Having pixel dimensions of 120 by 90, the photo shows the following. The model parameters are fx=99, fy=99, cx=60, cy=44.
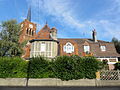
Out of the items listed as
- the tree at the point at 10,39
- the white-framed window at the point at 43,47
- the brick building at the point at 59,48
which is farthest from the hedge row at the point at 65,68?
the tree at the point at 10,39

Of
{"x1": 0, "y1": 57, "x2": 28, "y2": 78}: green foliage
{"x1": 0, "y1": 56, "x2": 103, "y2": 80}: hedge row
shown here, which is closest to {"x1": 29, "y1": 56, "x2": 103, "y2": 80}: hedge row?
{"x1": 0, "y1": 56, "x2": 103, "y2": 80}: hedge row

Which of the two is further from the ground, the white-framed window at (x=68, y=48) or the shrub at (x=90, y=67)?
the white-framed window at (x=68, y=48)

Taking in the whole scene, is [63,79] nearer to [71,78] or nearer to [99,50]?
[71,78]

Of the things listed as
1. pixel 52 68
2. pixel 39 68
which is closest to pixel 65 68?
pixel 52 68

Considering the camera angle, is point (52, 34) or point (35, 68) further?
point (52, 34)

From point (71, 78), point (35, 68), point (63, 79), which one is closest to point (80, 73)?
point (71, 78)

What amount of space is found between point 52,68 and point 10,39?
1296cm

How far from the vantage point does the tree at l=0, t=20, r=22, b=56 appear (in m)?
18.2

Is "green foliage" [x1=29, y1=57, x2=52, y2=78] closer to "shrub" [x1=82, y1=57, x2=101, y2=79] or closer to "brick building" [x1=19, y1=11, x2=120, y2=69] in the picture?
"shrub" [x1=82, y1=57, x2=101, y2=79]

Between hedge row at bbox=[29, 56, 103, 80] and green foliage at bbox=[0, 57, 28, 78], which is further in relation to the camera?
green foliage at bbox=[0, 57, 28, 78]

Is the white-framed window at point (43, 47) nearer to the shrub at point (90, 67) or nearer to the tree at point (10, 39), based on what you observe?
the tree at point (10, 39)

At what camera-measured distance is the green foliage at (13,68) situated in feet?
32.0

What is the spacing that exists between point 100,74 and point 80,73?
2.02 meters

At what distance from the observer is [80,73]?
31.8 ft
